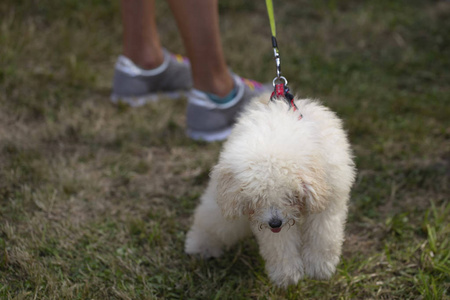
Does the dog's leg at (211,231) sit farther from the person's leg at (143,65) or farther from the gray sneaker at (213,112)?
the person's leg at (143,65)

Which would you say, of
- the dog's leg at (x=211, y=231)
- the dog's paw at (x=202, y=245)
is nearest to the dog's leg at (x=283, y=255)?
the dog's leg at (x=211, y=231)

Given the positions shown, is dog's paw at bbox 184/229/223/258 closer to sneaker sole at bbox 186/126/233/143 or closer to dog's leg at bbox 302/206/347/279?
dog's leg at bbox 302/206/347/279

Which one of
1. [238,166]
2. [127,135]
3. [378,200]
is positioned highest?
[238,166]

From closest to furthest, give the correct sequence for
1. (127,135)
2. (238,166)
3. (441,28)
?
(238,166)
(127,135)
(441,28)

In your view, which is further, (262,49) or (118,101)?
(262,49)

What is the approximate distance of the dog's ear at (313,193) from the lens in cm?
156

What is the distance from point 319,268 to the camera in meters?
1.84

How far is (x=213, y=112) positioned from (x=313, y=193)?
5.15ft

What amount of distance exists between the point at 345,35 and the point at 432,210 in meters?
2.42

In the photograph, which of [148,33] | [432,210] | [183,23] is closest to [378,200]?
[432,210]

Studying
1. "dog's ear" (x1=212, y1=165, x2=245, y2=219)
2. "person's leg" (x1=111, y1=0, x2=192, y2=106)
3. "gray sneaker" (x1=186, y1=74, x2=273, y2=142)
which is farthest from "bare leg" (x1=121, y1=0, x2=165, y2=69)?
"dog's ear" (x1=212, y1=165, x2=245, y2=219)

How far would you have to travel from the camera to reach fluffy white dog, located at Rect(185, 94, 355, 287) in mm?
1562

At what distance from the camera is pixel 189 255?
7.54ft

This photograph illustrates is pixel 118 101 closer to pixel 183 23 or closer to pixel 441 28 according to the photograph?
pixel 183 23
